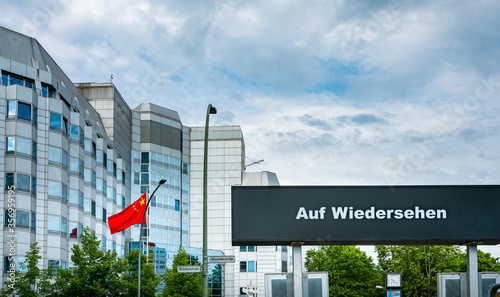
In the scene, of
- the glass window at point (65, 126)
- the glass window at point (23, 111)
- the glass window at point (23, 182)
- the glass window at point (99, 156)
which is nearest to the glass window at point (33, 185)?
the glass window at point (23, 182)

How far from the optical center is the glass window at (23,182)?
5997cm

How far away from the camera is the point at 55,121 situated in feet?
214

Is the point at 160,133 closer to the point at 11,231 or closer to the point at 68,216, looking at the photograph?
the point at 68,216

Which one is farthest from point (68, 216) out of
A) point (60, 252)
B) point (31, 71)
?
point (31, 71)

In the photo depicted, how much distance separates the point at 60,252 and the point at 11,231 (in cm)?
736

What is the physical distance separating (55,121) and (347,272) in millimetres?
54186

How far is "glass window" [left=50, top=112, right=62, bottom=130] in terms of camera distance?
64.8m

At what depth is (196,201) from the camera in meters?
122

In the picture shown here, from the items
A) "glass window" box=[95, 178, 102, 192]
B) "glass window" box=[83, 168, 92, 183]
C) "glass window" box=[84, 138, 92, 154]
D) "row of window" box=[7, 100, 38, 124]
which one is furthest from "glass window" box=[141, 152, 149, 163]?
"row of window" box=[7, 100, 38, 124]

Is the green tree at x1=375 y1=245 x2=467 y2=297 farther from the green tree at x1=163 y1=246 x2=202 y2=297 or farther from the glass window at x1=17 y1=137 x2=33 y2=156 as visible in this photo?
the glass window at x1=17 y1=137 x2=33 y2=156

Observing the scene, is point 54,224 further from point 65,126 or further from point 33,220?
point 65,126

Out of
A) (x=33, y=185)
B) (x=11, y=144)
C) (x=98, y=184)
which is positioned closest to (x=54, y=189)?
(x=33, y=185)

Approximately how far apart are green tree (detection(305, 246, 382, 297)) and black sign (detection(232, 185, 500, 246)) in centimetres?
7950

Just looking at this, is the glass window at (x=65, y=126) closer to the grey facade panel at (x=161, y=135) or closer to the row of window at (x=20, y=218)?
the row of window at (x=20, y=218)
